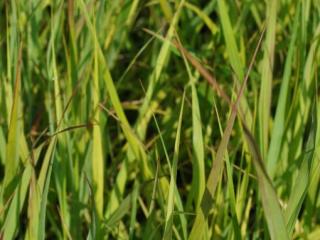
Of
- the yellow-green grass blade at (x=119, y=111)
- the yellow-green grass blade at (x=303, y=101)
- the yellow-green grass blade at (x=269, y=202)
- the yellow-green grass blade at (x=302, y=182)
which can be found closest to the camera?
the yellow-green grass blade at (x=269, y=202)

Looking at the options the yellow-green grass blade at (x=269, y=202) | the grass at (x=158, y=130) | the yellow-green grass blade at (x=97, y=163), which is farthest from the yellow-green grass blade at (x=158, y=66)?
the yellow-green grass blade at (x=269, y=202)

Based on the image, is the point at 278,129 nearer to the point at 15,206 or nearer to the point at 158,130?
the point at 158,130

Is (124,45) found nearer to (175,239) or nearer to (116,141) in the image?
(116,141)

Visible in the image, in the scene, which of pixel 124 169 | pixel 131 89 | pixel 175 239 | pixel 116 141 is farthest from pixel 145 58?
pixel 175 239

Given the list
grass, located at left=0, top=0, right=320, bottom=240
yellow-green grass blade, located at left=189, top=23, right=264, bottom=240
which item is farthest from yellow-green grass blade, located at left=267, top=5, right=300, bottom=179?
yellow-green grass blade, located at left=189, top=23, right=264, bottom=240

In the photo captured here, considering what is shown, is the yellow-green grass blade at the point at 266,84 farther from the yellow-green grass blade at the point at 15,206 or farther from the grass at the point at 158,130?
the yellow-green grass blade at the point at 15,206

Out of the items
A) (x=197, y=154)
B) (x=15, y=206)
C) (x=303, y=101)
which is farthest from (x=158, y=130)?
(x=303, y=101)

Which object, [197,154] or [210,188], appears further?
[197,154]

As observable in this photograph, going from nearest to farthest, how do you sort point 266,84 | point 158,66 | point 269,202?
point 269,202
point 266,84
point 158,66
